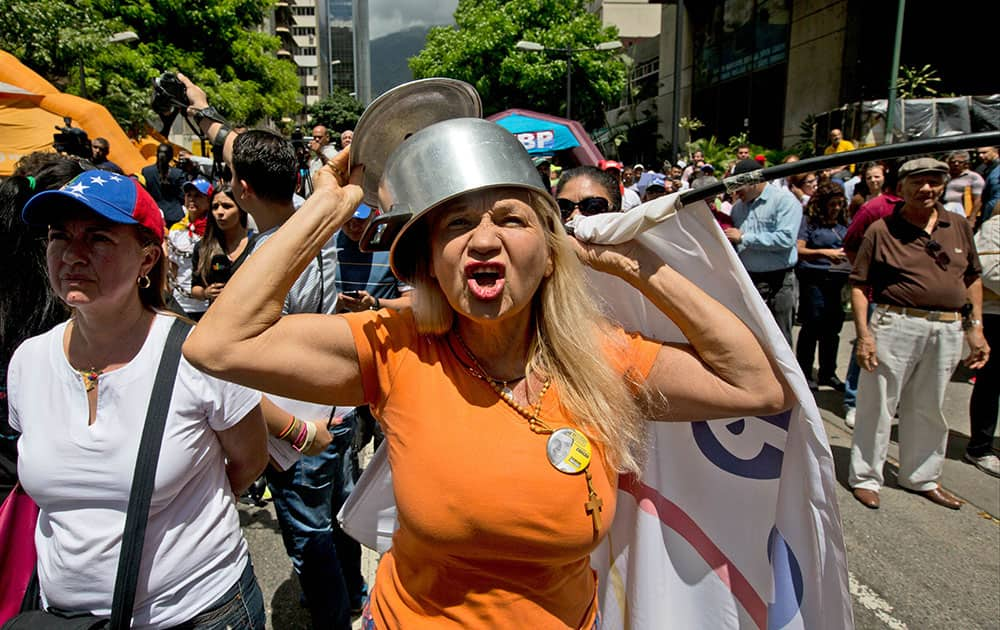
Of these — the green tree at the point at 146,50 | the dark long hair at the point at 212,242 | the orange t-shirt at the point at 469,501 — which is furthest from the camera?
the green tree at the point at 146,50

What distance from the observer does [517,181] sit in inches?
57.5

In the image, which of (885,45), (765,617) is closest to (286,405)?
(765,617)

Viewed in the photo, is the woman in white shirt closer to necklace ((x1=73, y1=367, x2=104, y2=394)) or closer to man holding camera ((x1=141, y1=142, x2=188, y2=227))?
necklace ((x1=73, y1=367, x2=104, y2=394))

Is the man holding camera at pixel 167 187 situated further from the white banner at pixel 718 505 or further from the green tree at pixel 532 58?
the green tree at pixel 532 58

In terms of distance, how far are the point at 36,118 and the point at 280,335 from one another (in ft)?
36.0

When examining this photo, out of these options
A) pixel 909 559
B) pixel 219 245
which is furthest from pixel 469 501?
pixel 909 559

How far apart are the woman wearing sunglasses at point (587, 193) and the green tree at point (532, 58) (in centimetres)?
3190

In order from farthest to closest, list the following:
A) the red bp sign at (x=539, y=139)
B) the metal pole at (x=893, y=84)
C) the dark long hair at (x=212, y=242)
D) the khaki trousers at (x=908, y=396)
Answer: the red bp sign at (x=539, y=139) → the metal pole at (x=893, y=84) → the khaki trousers at (x=908, y=396) → the dark long hair at (x=212, y=242)

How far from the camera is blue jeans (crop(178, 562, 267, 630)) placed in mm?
1715

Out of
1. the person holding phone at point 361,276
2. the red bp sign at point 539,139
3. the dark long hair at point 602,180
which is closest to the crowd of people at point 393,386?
the person holding phone at point 361,276

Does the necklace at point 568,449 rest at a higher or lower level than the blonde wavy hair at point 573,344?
lower

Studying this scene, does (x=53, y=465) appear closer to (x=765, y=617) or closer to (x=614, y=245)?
(x=614, y=245)

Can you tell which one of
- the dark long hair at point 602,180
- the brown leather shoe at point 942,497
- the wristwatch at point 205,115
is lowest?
the brown leather shoe at point 942,497

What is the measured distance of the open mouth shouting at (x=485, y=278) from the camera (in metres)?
1.45
